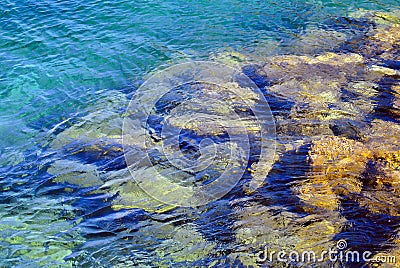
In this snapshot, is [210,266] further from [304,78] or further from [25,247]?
[304,78]

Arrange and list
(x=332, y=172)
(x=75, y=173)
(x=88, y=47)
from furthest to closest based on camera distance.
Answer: (x=88, y=47)
(x=75, y=173)
(x=332, y=172)

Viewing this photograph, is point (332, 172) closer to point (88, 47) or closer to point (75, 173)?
point (75, 173)

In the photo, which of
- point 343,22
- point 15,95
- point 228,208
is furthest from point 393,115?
point 15,95

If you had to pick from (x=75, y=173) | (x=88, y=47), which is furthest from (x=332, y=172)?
(x=88, y=47)

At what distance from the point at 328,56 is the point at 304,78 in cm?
140

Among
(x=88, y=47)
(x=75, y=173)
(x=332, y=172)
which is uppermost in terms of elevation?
(x=88, y=47)

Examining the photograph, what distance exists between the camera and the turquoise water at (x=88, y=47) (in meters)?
6.93

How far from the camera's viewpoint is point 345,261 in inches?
176

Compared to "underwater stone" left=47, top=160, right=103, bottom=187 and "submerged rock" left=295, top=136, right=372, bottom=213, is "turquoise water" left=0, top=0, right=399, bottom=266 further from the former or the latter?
"submerged rock" left=295, top=136, right=372, bottom=213

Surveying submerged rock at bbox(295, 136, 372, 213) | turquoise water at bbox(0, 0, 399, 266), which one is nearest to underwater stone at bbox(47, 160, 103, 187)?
turquoise water at bbox(0, 0, 399, 266)

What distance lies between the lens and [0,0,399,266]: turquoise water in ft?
22.7

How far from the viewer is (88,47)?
33.8ft

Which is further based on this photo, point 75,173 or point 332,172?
point 75,173

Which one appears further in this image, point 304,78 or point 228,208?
point 304,78
